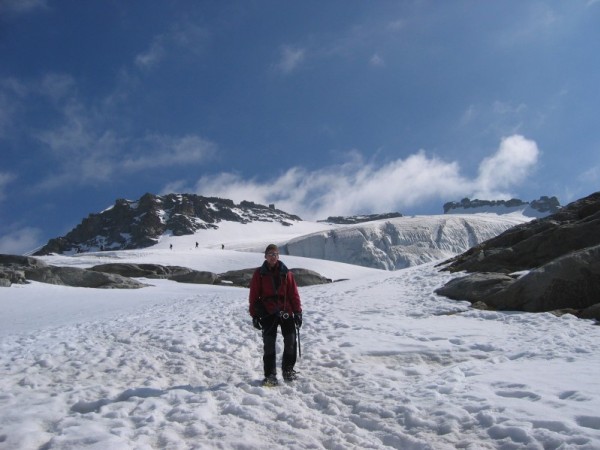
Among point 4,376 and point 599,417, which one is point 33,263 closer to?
point 4,376

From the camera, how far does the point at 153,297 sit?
20.0 m

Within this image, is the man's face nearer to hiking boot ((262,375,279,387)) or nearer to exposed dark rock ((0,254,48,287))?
hiking boot ((262,375,279,387))

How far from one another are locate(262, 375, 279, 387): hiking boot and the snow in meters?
0.18

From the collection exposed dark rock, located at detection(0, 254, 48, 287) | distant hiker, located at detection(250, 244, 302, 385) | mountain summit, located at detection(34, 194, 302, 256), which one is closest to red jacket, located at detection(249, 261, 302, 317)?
distant hiker, located at detection(250, 244, 302, 385)

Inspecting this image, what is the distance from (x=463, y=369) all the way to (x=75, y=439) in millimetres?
5026

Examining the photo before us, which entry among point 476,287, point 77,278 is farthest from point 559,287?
point 77,278

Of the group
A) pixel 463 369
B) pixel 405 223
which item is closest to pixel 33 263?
pixel 463 369

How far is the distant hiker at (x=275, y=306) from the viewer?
22.0ft

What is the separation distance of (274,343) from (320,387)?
0.90m

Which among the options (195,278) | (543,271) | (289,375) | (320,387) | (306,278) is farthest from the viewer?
(306,278)

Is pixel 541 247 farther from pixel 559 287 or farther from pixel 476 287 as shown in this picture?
pixel 559 287

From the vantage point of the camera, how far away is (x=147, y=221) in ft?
507

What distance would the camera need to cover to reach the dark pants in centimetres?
652

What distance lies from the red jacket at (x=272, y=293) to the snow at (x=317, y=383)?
1.00 m
